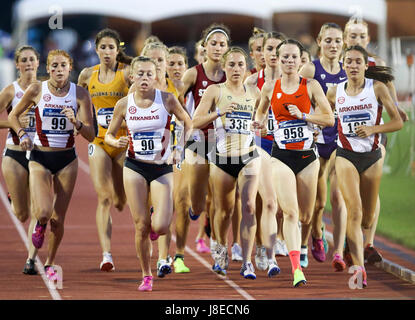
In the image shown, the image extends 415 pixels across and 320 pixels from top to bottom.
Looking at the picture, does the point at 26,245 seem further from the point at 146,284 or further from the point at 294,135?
the point at 294,135

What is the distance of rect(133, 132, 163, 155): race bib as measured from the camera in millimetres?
10766

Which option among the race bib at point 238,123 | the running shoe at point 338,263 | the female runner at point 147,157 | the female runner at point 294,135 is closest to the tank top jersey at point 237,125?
the race bib at point 238,123

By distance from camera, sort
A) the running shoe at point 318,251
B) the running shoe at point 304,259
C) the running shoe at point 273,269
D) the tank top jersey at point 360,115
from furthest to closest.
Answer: the running shoe at point 318,251 < the running shoe at point 304,259 < the running shoe at point 273,269 < the tank top jersey at point 360,115

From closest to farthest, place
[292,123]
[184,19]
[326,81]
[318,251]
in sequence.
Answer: [292,123], [326,81], [318,251], [184,19]

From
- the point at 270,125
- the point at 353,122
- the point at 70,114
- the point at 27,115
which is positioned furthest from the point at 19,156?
the point at 353,122

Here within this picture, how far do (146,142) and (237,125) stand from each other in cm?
113

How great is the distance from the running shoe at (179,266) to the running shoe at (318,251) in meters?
1.43

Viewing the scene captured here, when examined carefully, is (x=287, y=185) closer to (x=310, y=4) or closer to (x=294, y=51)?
(x=294, y=51)

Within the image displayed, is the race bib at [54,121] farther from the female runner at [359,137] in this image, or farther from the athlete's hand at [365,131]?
the athlete's hand at [365,131]

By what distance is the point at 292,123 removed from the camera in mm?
11273

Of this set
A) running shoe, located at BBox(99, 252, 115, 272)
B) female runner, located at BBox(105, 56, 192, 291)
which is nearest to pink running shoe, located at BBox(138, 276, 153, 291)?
female runner, located at BBox(105, 56, 192, 291)

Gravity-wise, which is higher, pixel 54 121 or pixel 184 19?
pixel 184 19

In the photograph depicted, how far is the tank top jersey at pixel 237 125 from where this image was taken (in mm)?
11516

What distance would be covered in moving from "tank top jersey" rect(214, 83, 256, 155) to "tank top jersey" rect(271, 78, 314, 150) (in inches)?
12.2
